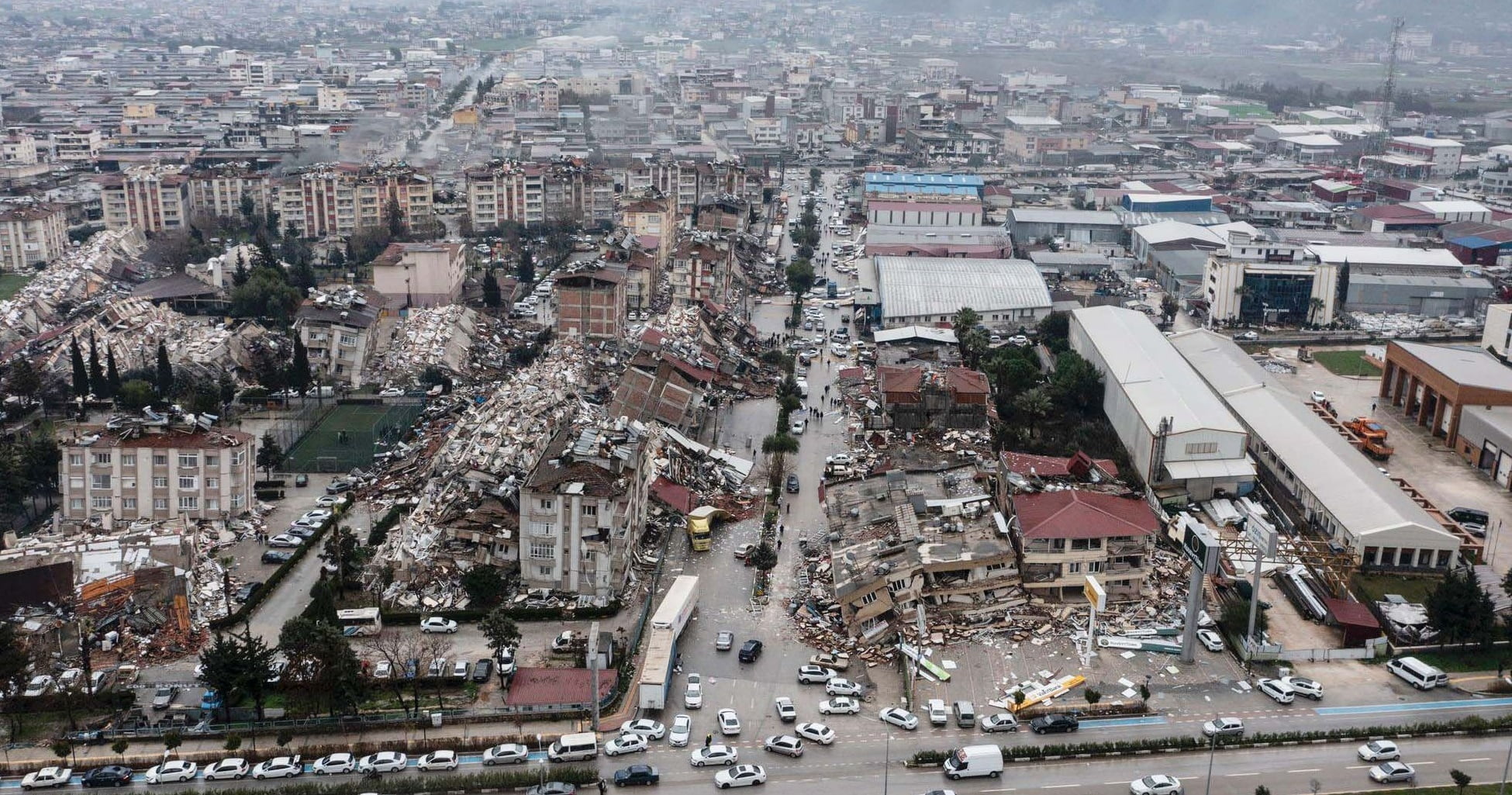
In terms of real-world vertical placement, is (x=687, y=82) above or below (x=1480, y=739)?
above

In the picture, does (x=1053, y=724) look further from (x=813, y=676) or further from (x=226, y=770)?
(x=226, y=770)

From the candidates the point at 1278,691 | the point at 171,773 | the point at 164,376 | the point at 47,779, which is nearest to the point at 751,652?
the point at 1278,691

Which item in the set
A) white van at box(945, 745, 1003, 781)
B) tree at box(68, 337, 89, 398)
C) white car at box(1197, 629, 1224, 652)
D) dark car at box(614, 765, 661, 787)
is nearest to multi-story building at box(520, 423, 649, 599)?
dark car at box(614, 765, 661, 787)

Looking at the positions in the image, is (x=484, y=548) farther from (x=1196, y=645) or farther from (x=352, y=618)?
(x=1196, y=645)

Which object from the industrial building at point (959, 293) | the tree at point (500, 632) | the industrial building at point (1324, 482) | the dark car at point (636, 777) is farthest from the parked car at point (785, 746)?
the industrial building at point (959, 293)

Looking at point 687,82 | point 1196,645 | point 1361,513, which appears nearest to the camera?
point 1196,645

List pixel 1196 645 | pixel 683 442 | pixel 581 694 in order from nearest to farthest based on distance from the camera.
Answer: pixel 581 694, pixel 1196 645, pixel 683 442

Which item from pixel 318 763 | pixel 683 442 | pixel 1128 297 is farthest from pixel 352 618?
pixel 1128 297

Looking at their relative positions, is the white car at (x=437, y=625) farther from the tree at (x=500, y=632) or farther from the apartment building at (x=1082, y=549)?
the apartment building at (x=1082, y=549)
